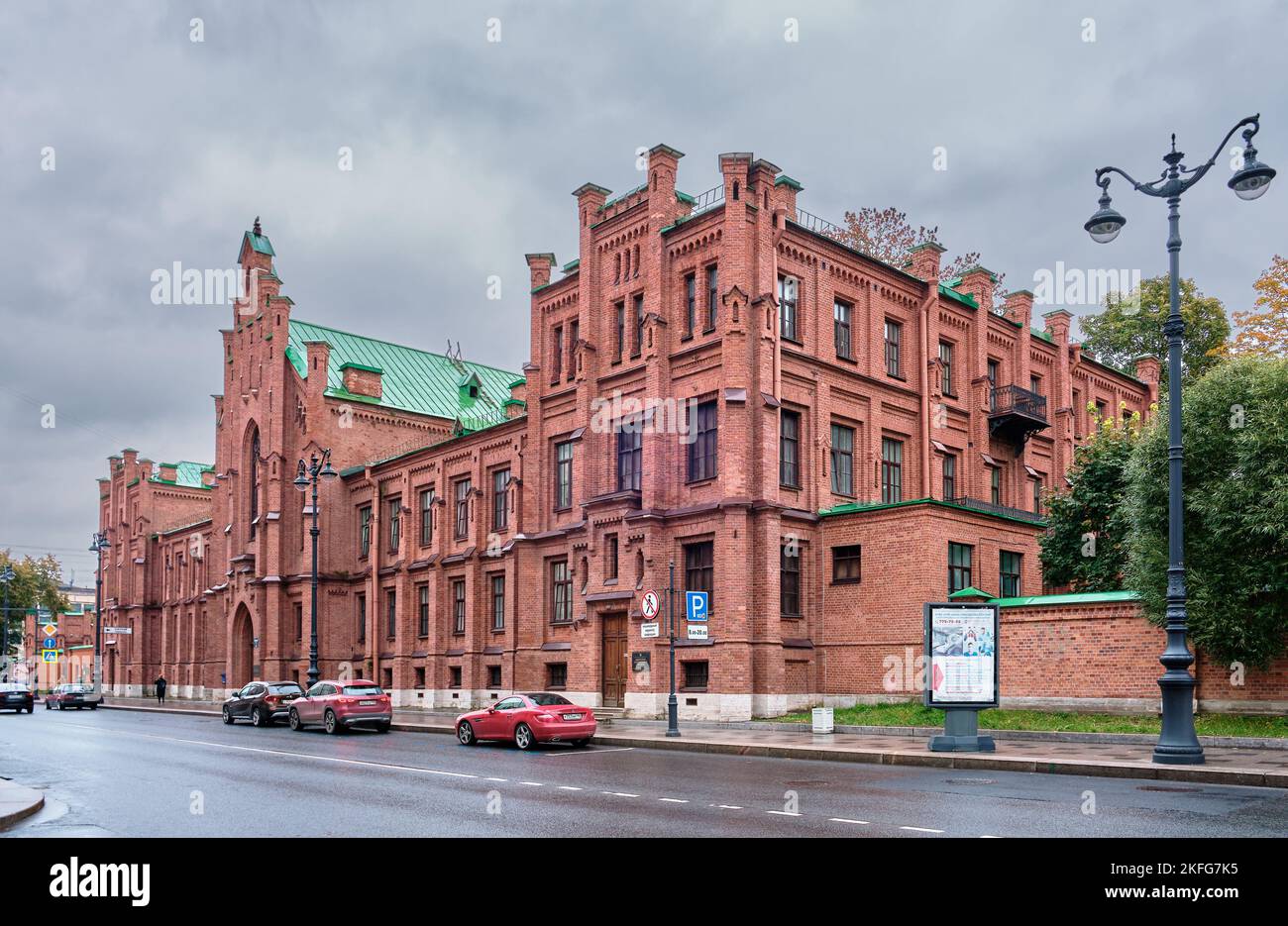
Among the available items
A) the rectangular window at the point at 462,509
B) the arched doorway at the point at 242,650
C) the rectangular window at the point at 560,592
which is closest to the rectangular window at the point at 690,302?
the rectangular window at the point at 560,592

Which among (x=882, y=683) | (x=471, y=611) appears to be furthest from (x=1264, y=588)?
(x=471, y=611)

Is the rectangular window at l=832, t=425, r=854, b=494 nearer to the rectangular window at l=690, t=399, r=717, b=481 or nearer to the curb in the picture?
the rectangular window at l=690, t=399, r=717, b=481

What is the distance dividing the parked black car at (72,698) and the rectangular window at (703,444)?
121 ft

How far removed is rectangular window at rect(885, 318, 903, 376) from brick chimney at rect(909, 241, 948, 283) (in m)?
1.97

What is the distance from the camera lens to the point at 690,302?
34125mm

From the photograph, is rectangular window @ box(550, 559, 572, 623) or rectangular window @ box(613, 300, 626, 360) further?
rectangular window @ box(550, 559, 572, 623)

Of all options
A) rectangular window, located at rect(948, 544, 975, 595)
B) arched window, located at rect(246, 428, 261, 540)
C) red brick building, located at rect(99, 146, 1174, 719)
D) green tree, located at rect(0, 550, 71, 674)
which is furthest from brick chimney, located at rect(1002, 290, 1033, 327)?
green tree, located at rect(0, 550, 71, 674)

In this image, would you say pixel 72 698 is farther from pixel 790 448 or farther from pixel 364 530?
pixel 790 448

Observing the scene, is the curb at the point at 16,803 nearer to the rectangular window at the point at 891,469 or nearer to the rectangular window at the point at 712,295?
the rectangular window at the point at 712,295

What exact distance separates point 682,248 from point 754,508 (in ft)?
27.2

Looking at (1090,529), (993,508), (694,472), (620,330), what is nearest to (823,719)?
(694,472)

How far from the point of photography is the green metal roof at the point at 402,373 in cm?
5522

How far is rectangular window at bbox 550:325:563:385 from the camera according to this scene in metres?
39.1

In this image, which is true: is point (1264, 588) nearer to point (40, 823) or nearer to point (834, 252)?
point (834, 252)
